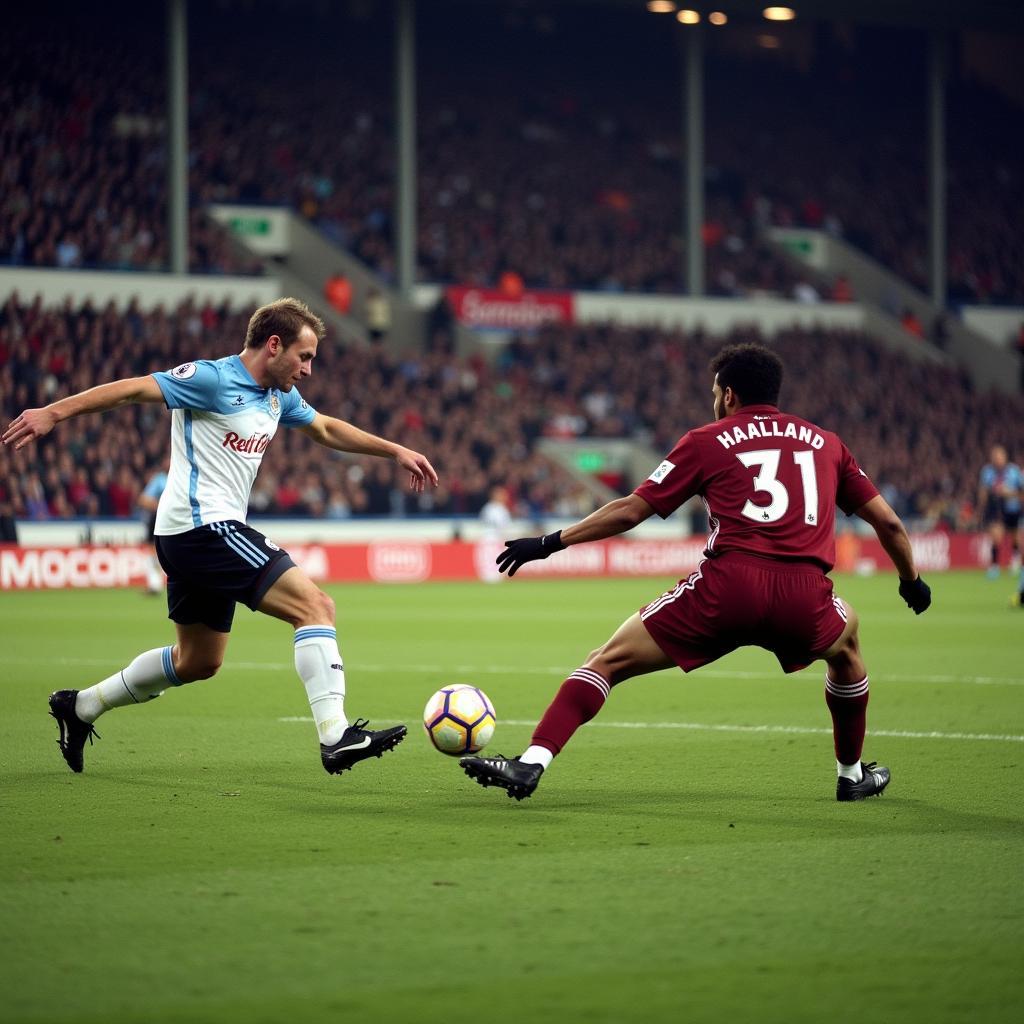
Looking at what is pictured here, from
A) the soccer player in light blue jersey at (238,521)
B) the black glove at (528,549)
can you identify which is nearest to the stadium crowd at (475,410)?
the soccer player in light blue jersey at (238,521)

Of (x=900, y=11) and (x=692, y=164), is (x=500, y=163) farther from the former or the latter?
(x=900, y=11)

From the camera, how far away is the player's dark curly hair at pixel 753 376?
7.71m

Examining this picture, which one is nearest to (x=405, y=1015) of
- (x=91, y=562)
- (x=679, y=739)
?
(x=679, y=739)

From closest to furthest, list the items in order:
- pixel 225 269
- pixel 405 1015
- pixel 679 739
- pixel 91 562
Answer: pixel 405 1015
pixel 679 739
pixel 91 562
pixel 225 269

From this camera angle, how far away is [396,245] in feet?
136

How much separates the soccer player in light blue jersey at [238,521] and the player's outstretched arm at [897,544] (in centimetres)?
224

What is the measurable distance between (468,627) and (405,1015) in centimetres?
1653

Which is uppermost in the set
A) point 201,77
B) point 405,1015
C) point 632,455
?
point 201,77

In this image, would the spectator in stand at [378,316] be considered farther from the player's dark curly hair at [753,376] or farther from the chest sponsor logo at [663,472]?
the chest sponsor logo at [663,472]

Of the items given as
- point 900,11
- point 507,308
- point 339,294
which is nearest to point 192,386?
point 339,294

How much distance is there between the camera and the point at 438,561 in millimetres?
33625

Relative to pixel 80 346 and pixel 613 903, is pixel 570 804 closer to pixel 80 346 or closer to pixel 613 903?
pixel 613 903

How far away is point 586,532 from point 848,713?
1544mm

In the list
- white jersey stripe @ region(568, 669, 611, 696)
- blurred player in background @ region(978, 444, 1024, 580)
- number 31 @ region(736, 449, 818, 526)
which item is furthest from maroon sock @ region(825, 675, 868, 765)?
blurred player in background @ region(978, 444, 1024, 580)
